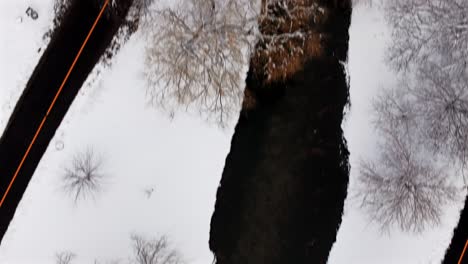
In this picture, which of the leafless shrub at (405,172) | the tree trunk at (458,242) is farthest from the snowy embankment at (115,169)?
the tree trunk at (458,242)

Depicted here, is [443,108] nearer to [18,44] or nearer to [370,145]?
[370,145]

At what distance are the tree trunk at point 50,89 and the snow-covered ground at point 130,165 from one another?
15 cm

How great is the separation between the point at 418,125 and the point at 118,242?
5177mm

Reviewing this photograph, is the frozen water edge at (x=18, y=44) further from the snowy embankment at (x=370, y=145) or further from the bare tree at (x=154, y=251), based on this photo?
the snowy embankment at (x=370, y=145)

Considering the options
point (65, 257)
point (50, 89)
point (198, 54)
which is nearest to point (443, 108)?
point (198, 54)

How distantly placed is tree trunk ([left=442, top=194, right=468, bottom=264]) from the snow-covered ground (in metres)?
0.16

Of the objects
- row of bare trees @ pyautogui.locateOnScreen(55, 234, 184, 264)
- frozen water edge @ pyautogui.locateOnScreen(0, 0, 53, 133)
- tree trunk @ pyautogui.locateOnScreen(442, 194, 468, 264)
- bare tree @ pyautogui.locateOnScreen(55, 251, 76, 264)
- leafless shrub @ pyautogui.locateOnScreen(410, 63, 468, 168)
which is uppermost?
leafless shrub @ pyautogui.locateOnScreen(410, 63, 468, 168)

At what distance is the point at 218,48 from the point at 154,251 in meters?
3.39

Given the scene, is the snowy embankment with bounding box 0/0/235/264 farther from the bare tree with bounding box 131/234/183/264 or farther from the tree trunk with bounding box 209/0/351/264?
the tree trunk with bounding box 209/0/351/264

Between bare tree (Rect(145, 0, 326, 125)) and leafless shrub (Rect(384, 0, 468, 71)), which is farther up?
leafless shrub (Rect(384, 0, 468, 71))

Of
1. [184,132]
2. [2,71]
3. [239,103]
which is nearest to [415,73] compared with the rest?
[239,103]

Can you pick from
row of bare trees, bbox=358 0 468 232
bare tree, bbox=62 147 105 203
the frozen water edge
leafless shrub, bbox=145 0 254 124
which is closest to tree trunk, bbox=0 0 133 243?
the frozen water edge

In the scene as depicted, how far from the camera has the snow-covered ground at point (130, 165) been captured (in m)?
9.56

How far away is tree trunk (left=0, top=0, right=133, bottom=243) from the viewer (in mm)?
9688
